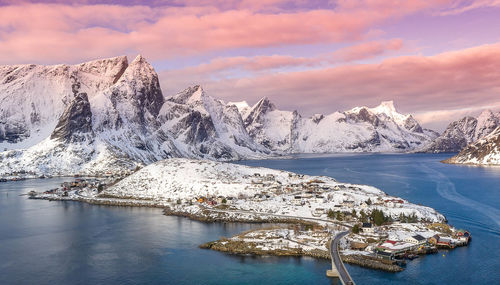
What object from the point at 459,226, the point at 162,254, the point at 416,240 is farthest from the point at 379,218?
the point at 162,254

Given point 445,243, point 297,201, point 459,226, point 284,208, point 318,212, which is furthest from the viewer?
point 297,201

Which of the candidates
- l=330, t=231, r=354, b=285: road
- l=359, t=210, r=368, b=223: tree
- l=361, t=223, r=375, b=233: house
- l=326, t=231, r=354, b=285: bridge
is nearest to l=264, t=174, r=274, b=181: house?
l=359, t=210, r=368, b=223: tree

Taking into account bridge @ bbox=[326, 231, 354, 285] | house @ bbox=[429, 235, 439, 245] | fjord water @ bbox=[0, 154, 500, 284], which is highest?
house @ bbox=[429, 235, 439, 245]

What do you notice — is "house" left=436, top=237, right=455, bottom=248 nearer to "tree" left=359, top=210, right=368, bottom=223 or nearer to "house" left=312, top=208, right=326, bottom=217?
"tree" left=359, top=210, right=368, bottom=223

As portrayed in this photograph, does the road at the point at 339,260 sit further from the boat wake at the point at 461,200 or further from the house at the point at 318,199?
the boat wake at the point at 461,200

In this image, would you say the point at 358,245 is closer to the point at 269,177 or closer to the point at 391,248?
the point at 391,248

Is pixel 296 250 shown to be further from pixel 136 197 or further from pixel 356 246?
pixel 136 197
